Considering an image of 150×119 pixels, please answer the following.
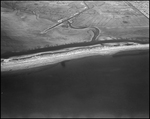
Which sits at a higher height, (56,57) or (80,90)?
(56,57)

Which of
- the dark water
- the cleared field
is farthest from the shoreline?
the cleared field

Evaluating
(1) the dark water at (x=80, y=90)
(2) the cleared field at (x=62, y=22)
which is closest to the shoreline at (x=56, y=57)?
(1) the dark water at (x=80, y=90)

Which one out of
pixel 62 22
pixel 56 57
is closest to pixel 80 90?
pixel 56 57

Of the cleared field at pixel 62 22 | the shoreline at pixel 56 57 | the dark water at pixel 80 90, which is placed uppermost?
the cleared field at pixel 62 22

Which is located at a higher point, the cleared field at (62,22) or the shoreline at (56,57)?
the cleared field at (62,22)

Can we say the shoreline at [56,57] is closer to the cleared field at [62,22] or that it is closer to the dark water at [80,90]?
the dark water at [80,90]

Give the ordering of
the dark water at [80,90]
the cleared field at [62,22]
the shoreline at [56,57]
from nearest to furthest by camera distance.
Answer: the dark water at [80,90] → the shoreline at [56,57] → the cleared field at [62,22]

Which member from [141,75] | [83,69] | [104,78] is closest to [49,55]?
[83,69]

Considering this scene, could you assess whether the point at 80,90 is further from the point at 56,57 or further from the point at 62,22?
the point at 62,22
